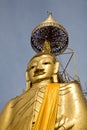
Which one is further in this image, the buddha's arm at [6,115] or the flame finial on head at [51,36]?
the flame finial on head at [51,36]

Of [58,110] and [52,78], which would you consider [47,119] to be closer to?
[58,110]

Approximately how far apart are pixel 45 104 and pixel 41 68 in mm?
980

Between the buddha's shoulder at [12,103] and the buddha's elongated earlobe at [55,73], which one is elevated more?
the buddha's elongated earlobe at [55,73]

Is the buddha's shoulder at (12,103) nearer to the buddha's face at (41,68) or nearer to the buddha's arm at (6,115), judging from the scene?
the buddha's arm at (6,115)

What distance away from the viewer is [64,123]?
16.2 ft

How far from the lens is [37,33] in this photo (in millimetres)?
7344

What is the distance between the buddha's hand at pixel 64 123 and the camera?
15.9ft

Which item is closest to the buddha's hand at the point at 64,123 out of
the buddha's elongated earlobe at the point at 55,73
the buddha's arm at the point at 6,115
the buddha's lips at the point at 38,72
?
the buddha's arm at the point at 6,115

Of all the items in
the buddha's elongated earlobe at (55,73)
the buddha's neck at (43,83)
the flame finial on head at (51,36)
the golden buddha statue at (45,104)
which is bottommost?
the golden buddha statue at (45,104)

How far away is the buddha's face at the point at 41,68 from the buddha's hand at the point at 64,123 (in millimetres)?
1169

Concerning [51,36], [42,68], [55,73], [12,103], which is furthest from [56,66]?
[51,36]

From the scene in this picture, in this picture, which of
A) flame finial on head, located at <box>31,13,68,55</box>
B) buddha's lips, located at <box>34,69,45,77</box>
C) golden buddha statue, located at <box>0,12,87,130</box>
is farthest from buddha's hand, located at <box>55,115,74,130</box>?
flame finial on head, located at <box>31,13,68,55</box>

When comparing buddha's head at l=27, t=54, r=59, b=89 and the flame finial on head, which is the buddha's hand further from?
the flame finial on head

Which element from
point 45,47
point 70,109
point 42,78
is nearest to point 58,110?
point 70,109
